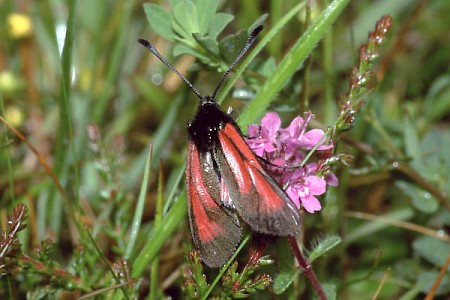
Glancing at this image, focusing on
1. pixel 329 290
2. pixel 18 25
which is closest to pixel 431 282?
pixel 329 290

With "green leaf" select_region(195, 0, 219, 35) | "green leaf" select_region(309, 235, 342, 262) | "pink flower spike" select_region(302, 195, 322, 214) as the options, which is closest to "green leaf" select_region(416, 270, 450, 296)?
"green leaf" select_region(309, 235, 342, 262)

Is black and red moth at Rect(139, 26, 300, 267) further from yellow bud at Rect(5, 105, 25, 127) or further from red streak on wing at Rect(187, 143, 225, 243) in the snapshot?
yellow bud at Rect(5, 105, 25, 127)

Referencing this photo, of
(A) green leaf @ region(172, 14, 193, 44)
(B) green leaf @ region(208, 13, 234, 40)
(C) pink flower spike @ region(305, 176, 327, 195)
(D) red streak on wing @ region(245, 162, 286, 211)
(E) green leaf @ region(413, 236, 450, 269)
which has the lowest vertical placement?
(E) green leaf @ region(413, 236, 450, 269)

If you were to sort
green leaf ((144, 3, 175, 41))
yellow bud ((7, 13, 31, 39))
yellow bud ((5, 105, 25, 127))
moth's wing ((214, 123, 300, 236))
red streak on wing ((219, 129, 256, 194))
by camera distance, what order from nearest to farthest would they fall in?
moth's wing ((214, 123, 300, 236))
red streak on wing ((219, 129, 256, 194))
green leaf ((144, 3, 175, 41))
yellow bud ((5, 105, 25, 127))
yellow bud ((7, 13, 31, 39))

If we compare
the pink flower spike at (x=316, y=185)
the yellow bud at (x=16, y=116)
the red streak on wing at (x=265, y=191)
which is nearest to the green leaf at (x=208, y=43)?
the red streak on wing at (x=265, y=191)

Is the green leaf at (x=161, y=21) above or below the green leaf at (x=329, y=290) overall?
above

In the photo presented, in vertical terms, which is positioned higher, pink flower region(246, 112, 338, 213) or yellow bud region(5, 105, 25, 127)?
yellow bud region(5, 105, 25, 127)

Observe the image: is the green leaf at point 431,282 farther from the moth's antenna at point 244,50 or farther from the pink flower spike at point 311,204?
the moth's antenna at point 244,50

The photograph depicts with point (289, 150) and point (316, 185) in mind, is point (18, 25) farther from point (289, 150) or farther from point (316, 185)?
point (316, 185)
